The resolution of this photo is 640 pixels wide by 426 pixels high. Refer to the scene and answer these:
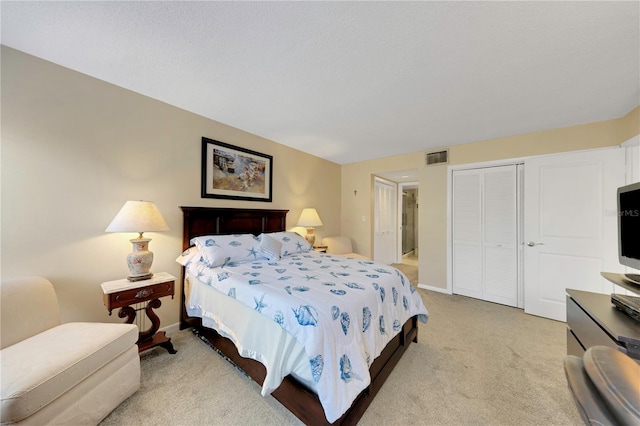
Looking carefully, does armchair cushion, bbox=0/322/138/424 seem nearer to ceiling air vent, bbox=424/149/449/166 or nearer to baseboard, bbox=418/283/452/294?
baseboard, bbox=418/283/452/294

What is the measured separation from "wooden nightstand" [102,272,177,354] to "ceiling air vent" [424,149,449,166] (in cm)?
395

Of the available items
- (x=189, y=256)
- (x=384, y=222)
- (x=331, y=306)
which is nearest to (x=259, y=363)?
(x=331, y=306)

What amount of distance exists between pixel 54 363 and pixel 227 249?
130cm

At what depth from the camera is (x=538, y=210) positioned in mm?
2865

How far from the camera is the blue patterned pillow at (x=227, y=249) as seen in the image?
2.21m

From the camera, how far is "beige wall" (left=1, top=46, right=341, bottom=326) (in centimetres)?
168

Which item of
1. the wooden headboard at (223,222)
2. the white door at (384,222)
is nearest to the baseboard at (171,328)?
the wooden headboard at (223,222)

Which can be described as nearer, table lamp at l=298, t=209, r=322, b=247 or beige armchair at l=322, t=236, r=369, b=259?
table lamp at l=298, t=209, r=322, b=247

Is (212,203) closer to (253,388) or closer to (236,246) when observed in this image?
(236,246)

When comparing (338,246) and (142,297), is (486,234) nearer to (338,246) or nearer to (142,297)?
(338,246)

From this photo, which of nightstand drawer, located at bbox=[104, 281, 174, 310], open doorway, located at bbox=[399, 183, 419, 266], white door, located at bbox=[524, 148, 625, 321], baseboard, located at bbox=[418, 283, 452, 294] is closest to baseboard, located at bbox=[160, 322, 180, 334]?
nightstand drawer, located at bbox=[104, 281, 174, 310]

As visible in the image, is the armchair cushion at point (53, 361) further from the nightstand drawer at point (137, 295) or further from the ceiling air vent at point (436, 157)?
the ceiling air vent at point (436, 157)

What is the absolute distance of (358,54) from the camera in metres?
1.61

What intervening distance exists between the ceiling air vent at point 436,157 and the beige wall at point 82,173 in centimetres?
347
